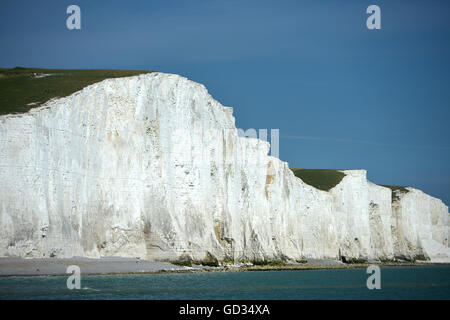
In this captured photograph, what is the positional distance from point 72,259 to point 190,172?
15.1m

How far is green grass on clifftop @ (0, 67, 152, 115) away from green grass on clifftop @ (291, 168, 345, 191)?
37.6m

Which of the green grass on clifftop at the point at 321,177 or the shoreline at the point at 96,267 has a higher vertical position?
the green grass on clifftop at the point at 321,177

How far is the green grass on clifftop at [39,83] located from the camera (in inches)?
1941

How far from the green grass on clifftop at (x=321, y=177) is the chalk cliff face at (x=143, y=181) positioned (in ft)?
32.5

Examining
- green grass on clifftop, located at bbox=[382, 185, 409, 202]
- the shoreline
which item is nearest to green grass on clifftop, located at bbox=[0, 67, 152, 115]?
the shoreline

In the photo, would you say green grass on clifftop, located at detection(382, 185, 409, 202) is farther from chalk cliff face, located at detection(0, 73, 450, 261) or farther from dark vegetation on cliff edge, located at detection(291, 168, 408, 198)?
chalk cliff face, located at detection(0, 73, 450, 261)

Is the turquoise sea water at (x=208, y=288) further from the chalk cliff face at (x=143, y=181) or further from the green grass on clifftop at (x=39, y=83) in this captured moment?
the green grass on clifftop at (x=39, y=83)

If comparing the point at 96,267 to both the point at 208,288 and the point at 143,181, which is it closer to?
the point at 143,181

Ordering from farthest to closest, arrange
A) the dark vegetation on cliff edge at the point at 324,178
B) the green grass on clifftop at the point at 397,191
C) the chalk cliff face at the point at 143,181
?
the green grass on clifftop at the point at 397,191, the dark vegetation on cliff edge at the point at 324,178, the chalk cliff face at the point at 143,181

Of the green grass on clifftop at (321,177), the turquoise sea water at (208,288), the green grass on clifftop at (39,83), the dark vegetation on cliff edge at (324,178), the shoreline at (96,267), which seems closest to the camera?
the turquoise sea water at (208,288)

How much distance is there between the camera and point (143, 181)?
54.9m

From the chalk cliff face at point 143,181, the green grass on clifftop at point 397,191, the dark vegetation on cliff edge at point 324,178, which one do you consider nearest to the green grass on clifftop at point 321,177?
the dark vegetation on cliff edge at point 324,178

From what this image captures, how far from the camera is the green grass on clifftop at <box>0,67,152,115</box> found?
49.3 m

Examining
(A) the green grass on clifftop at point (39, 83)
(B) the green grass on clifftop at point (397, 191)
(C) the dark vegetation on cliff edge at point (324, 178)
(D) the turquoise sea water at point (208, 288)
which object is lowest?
(D) the turquoise sea water at point (208, 288)
